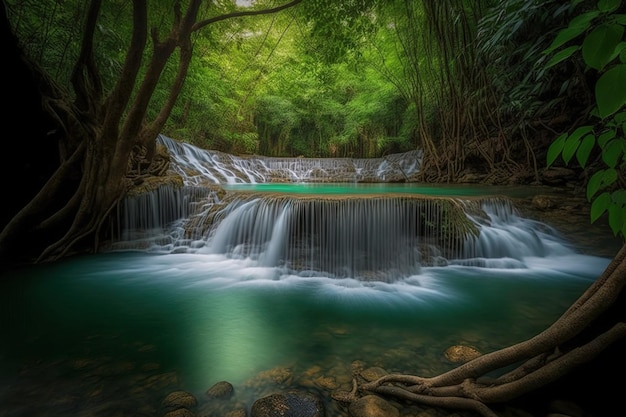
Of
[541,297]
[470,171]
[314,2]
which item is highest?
[314,2]

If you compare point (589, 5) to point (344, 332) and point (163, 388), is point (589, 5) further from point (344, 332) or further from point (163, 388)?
point (163, 388)

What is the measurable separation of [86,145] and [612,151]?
21.0 ft

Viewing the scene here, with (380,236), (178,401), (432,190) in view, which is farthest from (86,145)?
(432,190)

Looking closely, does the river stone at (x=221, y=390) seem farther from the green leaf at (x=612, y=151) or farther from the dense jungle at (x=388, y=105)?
the green leaf at (x=612, y=151)

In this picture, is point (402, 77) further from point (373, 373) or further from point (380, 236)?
point (373, 373)

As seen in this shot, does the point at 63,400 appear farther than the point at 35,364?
No

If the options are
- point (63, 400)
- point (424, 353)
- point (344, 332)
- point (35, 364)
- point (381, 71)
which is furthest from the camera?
point (381, 71)

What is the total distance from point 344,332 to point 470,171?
392 inches

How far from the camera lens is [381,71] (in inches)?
554

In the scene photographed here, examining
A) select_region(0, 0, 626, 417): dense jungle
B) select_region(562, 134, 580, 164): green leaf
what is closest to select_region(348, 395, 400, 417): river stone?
select_region(0, 0, 626, 417): dense jungle

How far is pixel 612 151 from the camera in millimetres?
910

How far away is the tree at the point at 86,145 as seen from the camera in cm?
445

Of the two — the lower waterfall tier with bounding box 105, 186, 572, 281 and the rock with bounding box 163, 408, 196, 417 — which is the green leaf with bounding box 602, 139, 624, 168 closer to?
the rock with bounding box 163, 408, 196, 417

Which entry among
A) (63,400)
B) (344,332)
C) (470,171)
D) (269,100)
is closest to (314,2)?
(344,332)
